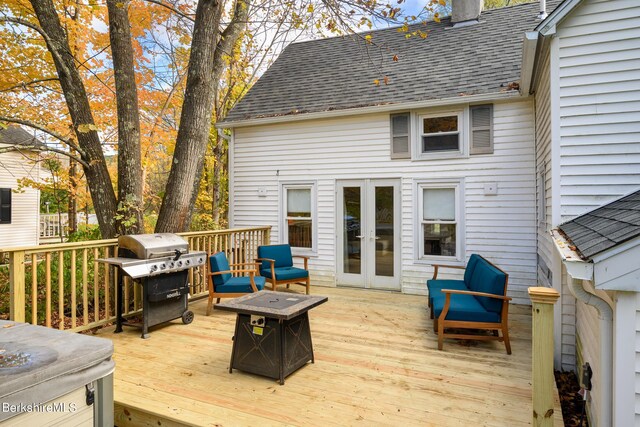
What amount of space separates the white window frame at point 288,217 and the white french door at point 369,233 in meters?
0.49

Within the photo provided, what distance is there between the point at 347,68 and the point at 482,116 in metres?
3.21

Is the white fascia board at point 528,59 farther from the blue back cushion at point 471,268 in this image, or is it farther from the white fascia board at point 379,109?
the blue back cushion at point 471,268

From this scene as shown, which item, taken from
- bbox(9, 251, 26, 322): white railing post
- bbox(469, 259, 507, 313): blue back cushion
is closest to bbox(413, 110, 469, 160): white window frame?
bbox(469, 259, 507, 313): blue back cushion

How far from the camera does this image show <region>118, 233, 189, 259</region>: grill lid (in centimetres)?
411

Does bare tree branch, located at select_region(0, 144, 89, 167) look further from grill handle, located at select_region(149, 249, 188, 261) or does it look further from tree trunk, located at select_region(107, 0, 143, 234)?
grill handle, located at select_region(149, 249, 188, 261)

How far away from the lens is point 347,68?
7.84 meters

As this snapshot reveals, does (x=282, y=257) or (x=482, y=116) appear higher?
(x=482, y=116)

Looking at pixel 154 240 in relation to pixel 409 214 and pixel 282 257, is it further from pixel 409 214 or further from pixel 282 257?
pixel 409 214

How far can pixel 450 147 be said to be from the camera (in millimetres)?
6168

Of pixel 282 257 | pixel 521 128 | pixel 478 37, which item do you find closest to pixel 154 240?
pixel 282 257

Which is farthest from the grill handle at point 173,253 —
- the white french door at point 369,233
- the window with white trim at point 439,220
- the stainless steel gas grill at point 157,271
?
the window with white trim at point 439,220

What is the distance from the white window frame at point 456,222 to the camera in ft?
19.9

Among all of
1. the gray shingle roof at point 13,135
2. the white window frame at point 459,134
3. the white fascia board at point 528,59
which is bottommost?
the white window frame at point 459,134

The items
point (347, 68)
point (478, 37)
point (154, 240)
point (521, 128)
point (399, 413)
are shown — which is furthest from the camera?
point (347, 68)
